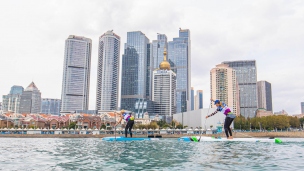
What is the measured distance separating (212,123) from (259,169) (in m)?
152

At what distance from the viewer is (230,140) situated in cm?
5000

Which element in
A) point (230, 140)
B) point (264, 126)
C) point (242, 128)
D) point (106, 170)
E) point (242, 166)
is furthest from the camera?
point (242, 128)

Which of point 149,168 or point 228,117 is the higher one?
point 228,117

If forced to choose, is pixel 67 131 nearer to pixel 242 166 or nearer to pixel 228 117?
pixel 228 117

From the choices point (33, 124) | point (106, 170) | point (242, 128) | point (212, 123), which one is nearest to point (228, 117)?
point (106, 170)

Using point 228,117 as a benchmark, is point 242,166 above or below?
below

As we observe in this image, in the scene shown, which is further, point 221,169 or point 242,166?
point 242,166

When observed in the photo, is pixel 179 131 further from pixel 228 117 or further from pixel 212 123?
pixel 228 117

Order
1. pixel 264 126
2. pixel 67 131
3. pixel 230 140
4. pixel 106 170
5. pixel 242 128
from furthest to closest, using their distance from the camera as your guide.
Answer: pixel 242 128
pixel 264 126
pixel 67 131
pixel 230 140
pixel 106 170

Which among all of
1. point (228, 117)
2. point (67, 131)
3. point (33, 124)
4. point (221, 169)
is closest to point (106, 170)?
point (221, 169)

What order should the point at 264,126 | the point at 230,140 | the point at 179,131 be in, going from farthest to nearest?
the point at 264,126 → the point at 179,131 → the point at 230,140

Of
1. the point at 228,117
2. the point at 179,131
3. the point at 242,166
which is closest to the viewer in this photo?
the point at 242,166

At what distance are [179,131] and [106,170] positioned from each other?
138 m

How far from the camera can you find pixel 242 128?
177250mm
